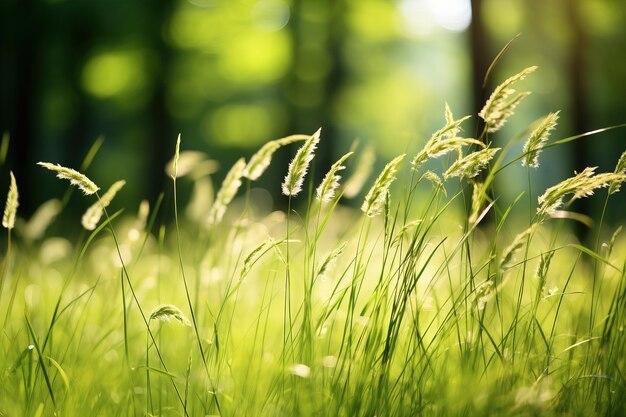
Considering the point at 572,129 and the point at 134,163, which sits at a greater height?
the point at 572,129

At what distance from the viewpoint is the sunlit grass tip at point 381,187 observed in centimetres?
130

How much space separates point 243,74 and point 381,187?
12.3 metres

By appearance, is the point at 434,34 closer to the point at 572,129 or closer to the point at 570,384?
the point at 572,129

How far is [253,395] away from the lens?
1520 mm

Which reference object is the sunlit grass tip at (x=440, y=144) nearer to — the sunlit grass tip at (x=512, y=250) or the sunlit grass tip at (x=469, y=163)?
the sunlit grass tip at (x=469, y=163)

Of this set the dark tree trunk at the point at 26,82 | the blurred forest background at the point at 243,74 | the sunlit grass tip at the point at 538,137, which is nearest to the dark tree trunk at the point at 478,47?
the blurred forest background at the point at 243,74

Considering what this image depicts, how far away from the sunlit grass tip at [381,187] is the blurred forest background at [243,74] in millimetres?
5161

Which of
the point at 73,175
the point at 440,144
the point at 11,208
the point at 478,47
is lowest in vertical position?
the point at 11,208

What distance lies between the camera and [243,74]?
43.1 ft

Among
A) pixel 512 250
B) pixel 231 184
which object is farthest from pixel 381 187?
pixel 231 184

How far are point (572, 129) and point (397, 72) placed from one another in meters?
8.76

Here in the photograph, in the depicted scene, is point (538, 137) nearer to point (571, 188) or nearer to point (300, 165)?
point (571, 188)

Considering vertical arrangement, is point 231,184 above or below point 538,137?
below

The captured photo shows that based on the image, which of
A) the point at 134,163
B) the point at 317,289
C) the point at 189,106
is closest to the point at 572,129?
the point at 317,289
